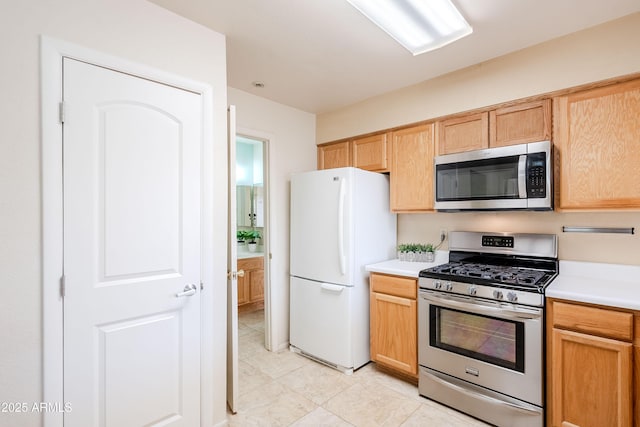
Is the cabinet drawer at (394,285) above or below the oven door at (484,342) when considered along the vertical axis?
above

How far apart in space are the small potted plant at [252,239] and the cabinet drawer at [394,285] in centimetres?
285

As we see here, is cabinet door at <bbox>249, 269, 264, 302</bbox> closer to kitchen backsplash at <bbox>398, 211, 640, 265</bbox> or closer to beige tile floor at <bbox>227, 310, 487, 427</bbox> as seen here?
beige tile floor at <bbox>227, 310, 487, 427</bbox>

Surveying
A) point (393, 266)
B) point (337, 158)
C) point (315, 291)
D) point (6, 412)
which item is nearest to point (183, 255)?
point (6, 412)

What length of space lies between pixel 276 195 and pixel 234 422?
1.93m

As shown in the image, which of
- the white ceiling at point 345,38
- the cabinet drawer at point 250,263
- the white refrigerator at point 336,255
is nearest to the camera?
the white ceiling at point 345,38

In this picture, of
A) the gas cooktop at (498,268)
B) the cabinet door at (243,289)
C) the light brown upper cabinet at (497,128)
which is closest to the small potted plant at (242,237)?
the cabinet door at (243,289)

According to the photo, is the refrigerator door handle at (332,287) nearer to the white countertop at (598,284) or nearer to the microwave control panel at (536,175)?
the white countertop at (598,284)

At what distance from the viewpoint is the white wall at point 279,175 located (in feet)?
10.2

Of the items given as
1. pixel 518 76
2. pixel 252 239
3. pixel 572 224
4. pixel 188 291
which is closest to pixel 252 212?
pixel 252 239

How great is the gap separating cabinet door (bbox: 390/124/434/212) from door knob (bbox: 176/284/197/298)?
6.19 ft

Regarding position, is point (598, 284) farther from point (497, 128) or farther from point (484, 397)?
point (497, 128)

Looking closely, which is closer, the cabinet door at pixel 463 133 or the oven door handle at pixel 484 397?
the oven door handle at pixel 484 397

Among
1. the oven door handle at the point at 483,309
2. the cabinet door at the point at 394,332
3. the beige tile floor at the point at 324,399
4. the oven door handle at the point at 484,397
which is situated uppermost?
the oven door handle at the point at 483,309

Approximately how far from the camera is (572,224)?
2.24 m
